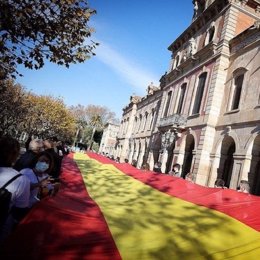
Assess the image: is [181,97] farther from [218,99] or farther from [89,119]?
[89,119]

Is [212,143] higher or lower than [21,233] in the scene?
higher

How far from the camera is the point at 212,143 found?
20.4 metres

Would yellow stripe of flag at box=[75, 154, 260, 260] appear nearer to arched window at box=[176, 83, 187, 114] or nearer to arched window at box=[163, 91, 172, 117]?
arched window at box=[176, 83, 187, 114]

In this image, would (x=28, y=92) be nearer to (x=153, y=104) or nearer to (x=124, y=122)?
(x=124, y=122)

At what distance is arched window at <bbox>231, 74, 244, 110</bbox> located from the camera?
1916 cm

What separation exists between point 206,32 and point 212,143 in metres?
9.42

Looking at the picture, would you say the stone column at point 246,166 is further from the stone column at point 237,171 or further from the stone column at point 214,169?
the stone column at point 214,169

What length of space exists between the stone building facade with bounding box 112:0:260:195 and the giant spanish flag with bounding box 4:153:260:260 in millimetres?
A: 11627

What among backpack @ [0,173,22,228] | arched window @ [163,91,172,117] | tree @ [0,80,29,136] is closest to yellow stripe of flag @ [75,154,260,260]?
backpack @ [0,173,22,228]

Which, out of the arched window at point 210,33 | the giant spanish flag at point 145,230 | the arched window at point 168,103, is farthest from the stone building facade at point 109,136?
the giant spanish flag at point 145,230

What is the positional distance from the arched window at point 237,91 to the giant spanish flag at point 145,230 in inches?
554

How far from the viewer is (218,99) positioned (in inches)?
819

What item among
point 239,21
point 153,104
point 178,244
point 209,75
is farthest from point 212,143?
point 153,104

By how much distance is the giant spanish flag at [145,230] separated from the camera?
363 centimetres
